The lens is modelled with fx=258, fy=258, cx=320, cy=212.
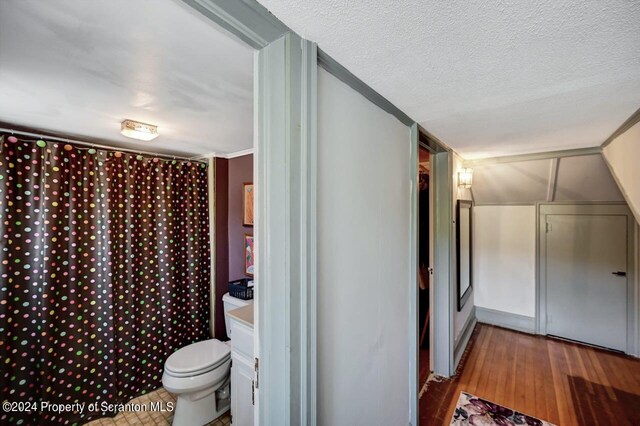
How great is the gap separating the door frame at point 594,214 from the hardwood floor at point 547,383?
9.8 inches

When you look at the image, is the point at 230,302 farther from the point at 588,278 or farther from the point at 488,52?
the point at 588,278

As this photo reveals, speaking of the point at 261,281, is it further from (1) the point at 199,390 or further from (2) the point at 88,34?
(1) the point at 199,390

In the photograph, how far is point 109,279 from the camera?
2055 mm

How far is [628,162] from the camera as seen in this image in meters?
1.67

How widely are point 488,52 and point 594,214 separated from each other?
2.99m

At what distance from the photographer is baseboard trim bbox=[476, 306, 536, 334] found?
10.1 ft

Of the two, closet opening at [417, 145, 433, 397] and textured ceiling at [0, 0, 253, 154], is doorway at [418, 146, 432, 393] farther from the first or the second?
textured ceiling at [0, 0, 253, 154]

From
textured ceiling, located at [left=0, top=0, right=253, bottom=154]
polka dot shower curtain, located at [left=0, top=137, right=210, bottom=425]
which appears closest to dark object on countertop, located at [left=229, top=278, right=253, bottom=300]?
polka dot shower curtain, located at [left=0, top=137, right=210, bottom=425]

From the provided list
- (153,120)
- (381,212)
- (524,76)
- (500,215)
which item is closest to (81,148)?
(153,120)

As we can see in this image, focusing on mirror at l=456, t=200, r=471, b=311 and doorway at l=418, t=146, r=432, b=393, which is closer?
mirror at l=456, t=200, r=471, b=311

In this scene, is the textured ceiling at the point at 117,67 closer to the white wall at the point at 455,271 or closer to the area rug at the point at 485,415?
the white wall at the point at 455,271

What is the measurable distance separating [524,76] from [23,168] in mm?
2903

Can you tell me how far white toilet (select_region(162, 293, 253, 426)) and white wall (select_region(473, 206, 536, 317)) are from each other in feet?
10.4

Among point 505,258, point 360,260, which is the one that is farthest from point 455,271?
point 360,260
